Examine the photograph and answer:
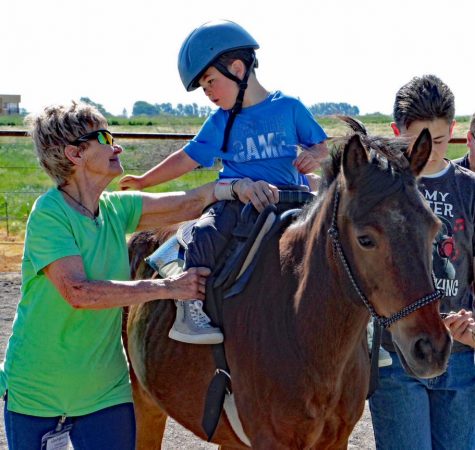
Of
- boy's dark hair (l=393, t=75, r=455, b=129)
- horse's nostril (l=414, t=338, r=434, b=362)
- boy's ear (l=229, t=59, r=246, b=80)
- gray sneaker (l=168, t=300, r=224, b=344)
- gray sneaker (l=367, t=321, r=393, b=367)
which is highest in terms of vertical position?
boy's ear (l=229, t=59, r=246, b=80)

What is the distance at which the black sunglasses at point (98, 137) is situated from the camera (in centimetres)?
301

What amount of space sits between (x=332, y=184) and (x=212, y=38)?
1.05m

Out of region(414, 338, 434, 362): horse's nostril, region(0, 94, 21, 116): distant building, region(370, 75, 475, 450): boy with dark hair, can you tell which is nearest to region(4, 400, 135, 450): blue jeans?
region(370, 75, 475, 450): boy with dark hair

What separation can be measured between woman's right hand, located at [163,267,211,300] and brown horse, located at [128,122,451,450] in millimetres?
182

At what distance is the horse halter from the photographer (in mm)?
2504

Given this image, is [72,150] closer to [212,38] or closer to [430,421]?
[212,38]

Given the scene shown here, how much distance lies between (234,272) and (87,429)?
867mm

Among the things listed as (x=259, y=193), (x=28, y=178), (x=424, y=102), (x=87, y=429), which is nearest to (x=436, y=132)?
(x=424, y=102)

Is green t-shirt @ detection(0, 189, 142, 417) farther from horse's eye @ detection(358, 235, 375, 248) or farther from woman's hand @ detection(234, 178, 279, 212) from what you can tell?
Result: horse's eye @ detection(358, 235, 375, 248)

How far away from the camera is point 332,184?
292cm

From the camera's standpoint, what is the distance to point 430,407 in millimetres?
3494

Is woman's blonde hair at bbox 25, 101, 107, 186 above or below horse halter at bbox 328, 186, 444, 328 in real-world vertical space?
above

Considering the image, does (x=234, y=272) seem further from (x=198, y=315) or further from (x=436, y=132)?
(x=436, y=132)

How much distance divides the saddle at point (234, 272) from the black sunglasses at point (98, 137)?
695mm
